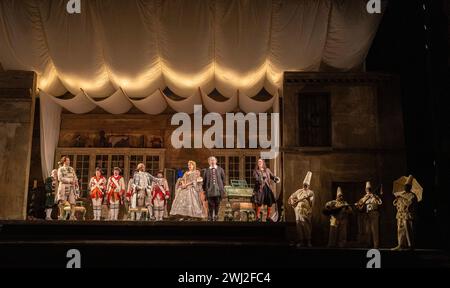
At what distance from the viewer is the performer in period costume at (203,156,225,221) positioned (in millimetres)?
15727

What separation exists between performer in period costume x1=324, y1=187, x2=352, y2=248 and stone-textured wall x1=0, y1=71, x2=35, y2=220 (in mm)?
9157

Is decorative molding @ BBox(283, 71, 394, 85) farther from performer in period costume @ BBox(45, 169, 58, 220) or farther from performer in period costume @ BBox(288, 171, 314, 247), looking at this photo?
performer in period costume @ BBox(45, 169, 58, 220)

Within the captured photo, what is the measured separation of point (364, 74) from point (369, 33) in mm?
1505

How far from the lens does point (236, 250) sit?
A: 14289mm

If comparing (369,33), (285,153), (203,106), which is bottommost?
(285,153)

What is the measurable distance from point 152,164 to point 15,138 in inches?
195

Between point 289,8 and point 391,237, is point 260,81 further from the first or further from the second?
point 391,237

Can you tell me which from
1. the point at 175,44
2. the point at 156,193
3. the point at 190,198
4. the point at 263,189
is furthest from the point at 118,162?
the point at 263,189

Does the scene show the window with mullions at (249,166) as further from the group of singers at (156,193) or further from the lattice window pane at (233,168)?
the group of singers at (156,193)

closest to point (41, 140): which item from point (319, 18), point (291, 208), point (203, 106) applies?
point (203, 106)

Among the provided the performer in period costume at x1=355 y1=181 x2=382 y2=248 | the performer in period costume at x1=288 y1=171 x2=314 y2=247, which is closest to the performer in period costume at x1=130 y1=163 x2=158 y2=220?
the performer in period costume at x1=288 y1=171 x2=314 y2=247

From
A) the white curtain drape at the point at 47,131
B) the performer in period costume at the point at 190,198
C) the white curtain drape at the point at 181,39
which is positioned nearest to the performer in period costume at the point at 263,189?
the performer in period costume at the point at 190,198

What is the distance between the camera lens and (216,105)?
60.8 feet

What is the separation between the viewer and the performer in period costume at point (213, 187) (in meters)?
15.7
